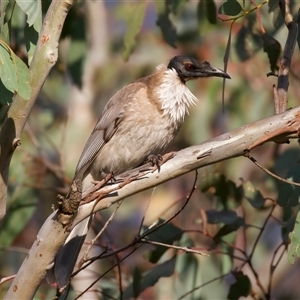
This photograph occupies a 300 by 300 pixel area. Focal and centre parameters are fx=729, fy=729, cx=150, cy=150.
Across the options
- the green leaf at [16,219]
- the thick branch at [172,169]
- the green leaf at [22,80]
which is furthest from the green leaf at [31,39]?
the green leaf at [16,219]

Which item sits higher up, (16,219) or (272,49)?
(272,49)

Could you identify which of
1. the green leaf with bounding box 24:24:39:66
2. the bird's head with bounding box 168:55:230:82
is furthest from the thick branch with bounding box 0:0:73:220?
Result: the bird's head with bounding box 168:55:230:82

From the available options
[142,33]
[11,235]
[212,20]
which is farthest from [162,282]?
[142,33]

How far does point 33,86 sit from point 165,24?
1584 millimetres

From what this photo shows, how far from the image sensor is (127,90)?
4289mm

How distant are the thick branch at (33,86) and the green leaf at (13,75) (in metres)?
0.10

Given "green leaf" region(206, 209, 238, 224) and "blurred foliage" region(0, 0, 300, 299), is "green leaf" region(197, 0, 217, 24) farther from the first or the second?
"green leaf" region(206, 209, 238, 224)

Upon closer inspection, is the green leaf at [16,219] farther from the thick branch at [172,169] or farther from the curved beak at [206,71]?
the thick branch at [172,169]

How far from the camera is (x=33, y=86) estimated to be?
2852 millimetres

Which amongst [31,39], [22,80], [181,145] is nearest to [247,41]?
[31,39]

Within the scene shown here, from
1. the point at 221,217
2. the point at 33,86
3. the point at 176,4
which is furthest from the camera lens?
the point at 176,4

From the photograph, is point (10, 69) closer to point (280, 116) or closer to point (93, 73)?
point (280, 116)

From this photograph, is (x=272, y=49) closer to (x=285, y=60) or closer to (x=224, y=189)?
(x=285, y=60)

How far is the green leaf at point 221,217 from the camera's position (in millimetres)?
3826
